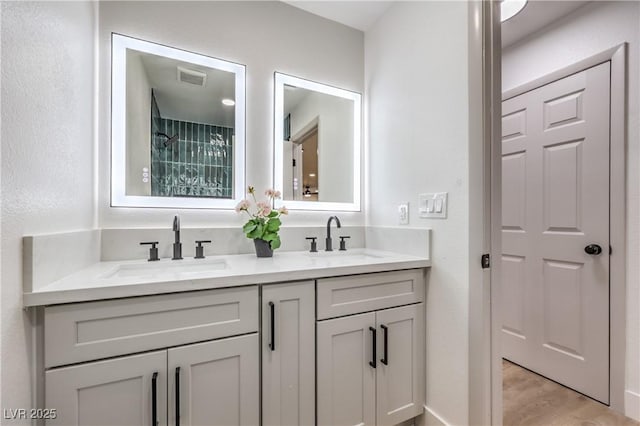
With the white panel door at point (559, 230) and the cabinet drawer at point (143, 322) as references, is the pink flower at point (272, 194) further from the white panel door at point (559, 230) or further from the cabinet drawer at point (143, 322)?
the white panel door at point (559, 230)

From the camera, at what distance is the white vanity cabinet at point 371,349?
1.23 m

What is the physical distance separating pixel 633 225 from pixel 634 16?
45.2 inches

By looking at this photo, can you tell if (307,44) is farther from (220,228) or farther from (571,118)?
(571,118)

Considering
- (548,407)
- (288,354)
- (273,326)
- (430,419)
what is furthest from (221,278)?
(548,407)

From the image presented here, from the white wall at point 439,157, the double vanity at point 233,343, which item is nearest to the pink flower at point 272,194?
the double vanity at point 233,343

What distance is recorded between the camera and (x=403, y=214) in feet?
5.51

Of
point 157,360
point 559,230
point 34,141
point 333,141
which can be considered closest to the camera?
point 34,141

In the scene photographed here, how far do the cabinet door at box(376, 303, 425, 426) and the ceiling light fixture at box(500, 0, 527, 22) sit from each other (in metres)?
1.70

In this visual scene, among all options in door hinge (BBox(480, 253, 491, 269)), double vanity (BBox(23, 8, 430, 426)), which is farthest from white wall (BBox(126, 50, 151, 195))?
door hinge (BBox(480, 253, 491, 269))

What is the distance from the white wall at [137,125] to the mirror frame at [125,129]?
2cm

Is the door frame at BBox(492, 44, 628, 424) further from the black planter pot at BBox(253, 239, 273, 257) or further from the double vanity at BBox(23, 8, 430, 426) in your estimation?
the black planter pot at BBox(253, 239, 273, 257)

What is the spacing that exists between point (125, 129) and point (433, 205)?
1613 mm

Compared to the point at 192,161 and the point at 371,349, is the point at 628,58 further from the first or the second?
the point at 192,161

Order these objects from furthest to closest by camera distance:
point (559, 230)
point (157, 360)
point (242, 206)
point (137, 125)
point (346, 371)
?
point (559, 230), point (242, 206), point (137, 125), point (346, 371), point (157, 360)
